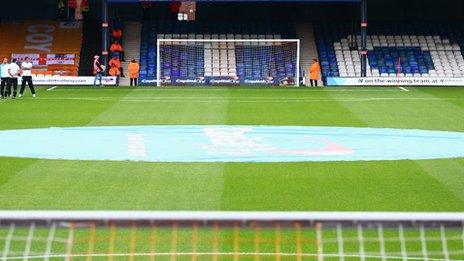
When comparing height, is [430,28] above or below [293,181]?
above

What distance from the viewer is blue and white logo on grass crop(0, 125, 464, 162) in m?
21.1

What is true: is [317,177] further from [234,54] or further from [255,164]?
[234,54]

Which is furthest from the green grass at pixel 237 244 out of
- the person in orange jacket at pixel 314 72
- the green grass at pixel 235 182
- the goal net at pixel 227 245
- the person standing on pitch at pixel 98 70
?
the person in orange jacket at pixel 314 72

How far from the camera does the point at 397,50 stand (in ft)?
177

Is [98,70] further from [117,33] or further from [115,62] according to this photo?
[117,33]

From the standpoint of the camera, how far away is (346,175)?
18.2m

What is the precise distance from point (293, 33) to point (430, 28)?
7194 mm

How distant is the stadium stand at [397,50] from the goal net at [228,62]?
274 cm

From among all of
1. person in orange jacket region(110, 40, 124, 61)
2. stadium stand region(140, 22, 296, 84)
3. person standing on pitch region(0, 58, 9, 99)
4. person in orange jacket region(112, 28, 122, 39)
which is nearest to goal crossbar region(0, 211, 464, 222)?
person standing on pitch region(0, 58, 9, 99)

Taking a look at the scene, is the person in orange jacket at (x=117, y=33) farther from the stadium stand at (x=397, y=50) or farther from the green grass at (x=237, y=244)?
the green grass at (x=237, y=244)

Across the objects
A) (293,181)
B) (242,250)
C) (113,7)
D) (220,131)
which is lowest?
(242,250)

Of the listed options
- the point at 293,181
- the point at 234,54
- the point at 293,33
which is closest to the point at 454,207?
the point at 293,181

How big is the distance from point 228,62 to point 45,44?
10.9 meters

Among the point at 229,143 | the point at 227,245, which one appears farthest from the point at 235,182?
the point at 229,143
